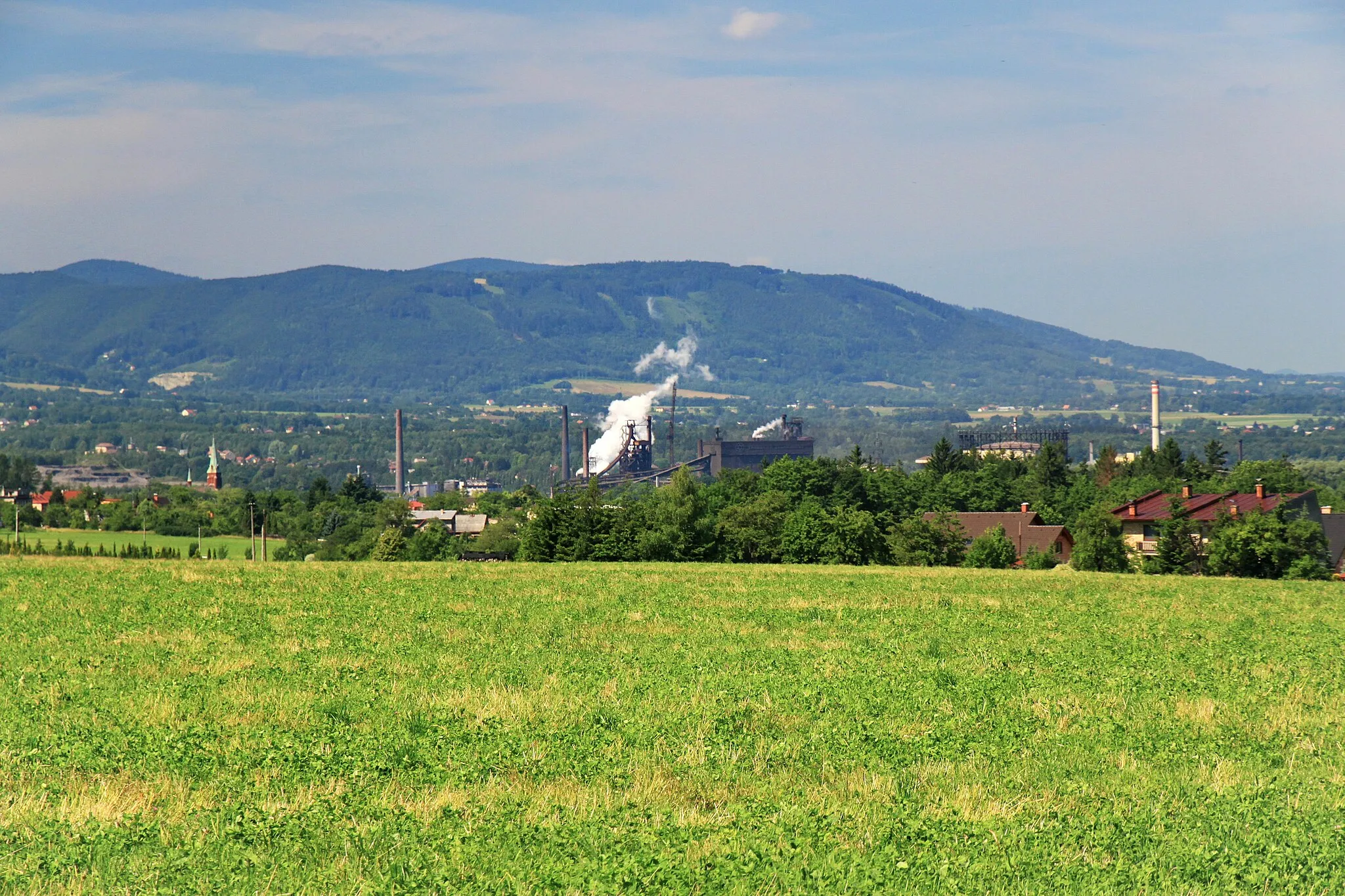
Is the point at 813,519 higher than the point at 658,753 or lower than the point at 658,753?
lower

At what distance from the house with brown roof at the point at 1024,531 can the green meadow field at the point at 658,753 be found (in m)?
55.4

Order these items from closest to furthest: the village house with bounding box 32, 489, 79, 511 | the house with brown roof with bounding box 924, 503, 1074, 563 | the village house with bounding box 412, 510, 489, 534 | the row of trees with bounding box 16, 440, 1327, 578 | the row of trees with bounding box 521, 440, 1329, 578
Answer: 1. the row of trees with bounding box 521, 440, 1329, 578
2. the row of trees with bounding box 16, 440, 1327, 578
3. the house with brown roof with bounding box 924, 503, 1074, 563
4. the village house with bounding box 412, 510, 489, 534
5. the village house with bounding box 32, 489, 79, 511

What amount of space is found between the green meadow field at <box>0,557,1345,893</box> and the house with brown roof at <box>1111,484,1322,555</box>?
144 ft

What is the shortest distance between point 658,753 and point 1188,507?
210ft

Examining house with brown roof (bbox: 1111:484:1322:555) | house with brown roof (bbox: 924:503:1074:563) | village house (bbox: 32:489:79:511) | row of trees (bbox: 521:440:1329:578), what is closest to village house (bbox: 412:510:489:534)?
row of trees (bbox: 521:440:1329:578)

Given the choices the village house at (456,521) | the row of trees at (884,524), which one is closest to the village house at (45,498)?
the village house at (456,521)

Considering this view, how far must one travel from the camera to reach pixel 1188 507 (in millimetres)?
73750

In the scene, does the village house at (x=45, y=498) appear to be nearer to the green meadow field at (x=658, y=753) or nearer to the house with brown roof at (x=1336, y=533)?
the house with brown roof at (x=1336, y=533)

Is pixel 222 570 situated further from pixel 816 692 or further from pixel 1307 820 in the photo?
pixel 1307 820

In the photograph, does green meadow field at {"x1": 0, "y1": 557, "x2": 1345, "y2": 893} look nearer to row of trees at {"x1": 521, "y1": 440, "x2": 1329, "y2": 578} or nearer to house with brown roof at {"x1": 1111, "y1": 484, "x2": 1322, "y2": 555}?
row of trees at {"x1": 521, "y1": 440, "x2": 1329, "y2": 578}

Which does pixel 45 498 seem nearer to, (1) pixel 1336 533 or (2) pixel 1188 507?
(2) pixel 1188 507

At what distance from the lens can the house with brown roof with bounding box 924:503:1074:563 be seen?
3324 inches

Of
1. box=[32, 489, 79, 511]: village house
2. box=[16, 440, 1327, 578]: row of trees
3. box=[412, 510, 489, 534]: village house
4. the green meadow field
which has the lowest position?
box=[412, 510, 489, 534]: village house

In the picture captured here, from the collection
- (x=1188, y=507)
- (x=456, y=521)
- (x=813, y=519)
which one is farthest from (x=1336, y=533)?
(x=456, y=521)
